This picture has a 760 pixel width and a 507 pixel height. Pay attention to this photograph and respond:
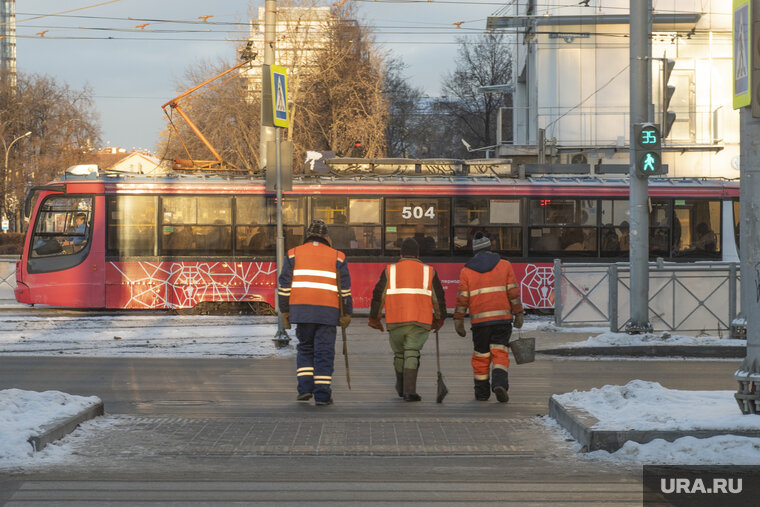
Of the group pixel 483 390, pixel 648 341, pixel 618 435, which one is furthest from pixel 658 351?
pixel 618 435

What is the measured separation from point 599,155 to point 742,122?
29.2 metres

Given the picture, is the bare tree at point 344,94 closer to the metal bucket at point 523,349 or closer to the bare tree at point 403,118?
the bare tree at point 403,118

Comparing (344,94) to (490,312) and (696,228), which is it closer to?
(696,228)

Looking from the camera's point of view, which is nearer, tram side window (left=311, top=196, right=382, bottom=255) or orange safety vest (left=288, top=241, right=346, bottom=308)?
orange safety vest (left=288, top=241, right=346, bottom=308)

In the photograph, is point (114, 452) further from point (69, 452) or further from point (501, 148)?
point (501, 148)

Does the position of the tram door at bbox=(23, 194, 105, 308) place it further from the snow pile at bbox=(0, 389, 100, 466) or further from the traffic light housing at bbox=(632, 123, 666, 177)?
the snow pile at bbox=(0, 389, 100, 466)

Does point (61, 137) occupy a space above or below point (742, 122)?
above

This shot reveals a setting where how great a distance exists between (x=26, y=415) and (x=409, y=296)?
3.97 metres

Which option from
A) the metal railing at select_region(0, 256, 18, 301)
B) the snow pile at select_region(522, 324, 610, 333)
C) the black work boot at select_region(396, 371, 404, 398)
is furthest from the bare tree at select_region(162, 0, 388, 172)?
the black work boot at select_region(396, 371, 404, 398)

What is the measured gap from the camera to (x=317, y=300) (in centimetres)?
1033

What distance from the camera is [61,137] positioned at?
73.9 meters

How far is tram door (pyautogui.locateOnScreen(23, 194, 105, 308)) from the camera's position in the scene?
23.2m

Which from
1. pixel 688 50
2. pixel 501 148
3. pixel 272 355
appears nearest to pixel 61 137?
pixel 501 148

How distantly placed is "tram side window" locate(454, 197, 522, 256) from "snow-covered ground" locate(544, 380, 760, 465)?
14.4 meters
